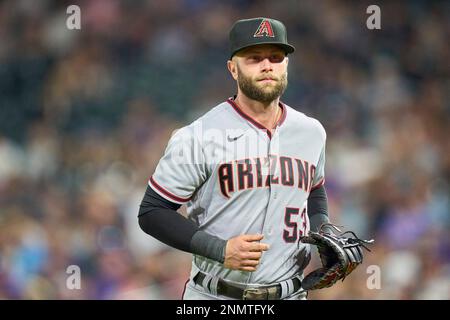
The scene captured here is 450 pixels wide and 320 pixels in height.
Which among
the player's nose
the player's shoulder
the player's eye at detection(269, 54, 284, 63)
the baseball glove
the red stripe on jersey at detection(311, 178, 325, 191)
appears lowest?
the baseball glove

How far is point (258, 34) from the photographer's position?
2701mm

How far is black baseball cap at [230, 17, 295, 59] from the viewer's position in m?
2.70

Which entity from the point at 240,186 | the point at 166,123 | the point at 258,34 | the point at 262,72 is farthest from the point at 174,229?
the point at 166,123

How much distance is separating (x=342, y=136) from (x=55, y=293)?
7.43ft

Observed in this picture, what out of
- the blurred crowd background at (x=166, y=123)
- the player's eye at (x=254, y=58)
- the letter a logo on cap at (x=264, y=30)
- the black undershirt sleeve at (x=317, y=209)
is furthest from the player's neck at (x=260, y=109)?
the blurred crowd background at (x=166, y=123)

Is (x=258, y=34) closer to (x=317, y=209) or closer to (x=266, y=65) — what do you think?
(x=266, y=65)

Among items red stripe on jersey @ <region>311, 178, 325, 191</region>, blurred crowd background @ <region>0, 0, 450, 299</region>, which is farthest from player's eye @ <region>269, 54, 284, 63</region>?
blurred crowd background @ <region>0, 0, 450, 299</region>

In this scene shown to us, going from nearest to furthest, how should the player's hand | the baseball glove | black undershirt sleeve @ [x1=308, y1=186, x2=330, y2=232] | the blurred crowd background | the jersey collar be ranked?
the player's hand, the baseball glove, the jersey collar, black undershirt sleeve @ [x1=308, y1=186, x2=330, y2=232], the blurred crowd background

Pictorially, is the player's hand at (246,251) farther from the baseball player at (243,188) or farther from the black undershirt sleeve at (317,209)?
the black undershirt sleeve at (317,209)

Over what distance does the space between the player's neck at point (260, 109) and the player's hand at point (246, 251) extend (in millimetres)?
492

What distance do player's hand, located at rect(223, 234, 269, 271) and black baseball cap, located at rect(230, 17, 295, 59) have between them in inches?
27.5

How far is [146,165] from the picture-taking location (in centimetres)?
529

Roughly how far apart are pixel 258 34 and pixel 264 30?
3 centimetres

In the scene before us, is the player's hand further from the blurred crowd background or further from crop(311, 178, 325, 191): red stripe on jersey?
the blurred crowd background
